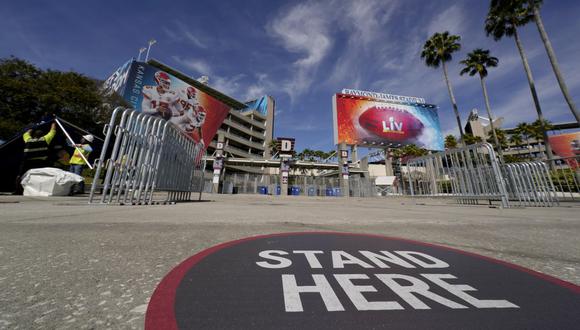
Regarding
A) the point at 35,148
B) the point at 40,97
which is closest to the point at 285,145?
the point at 40,97

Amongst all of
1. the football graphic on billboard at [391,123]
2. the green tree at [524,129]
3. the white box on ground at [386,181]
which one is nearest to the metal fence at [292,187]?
the white box on ground at [386,181]

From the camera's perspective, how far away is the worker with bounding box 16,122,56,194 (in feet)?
20.6

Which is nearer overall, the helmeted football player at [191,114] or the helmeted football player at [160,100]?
the helmeted football player at [160,100]

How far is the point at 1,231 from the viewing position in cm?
149

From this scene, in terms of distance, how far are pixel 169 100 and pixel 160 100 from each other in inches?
59.3

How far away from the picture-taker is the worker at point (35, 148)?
6266mm

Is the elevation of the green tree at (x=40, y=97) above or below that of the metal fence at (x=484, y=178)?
above

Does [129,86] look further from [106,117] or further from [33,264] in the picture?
[33,264]

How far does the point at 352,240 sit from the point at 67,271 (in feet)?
4.96

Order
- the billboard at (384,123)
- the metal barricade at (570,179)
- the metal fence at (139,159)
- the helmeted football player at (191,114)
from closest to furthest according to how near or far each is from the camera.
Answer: the metal fence at (139,159) < the metal barricade at (570,179) < the billboard at (384,123) < the helmeted football player at (191,114)

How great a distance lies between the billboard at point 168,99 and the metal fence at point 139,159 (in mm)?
35374

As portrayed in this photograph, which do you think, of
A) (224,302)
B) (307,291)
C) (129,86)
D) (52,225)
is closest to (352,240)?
(307,291)

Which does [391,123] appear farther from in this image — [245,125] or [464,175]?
[245,125]

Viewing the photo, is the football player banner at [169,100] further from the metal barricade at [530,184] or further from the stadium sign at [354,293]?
the stadium sign at [354,293]
